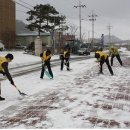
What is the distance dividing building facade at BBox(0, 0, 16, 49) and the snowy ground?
2661 inches

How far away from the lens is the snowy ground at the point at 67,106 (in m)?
8.14

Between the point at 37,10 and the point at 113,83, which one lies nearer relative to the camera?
the point at 113,83

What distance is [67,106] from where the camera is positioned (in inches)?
396

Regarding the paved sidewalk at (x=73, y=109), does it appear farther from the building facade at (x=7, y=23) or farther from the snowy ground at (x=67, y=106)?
the building facade at (x=7, y=23)

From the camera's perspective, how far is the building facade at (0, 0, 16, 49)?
266 feet

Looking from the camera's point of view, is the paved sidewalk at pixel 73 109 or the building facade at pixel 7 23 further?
the building facade at pixel 7 23

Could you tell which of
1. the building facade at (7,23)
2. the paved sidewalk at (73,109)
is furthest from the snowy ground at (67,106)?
the building facade at (7,23)

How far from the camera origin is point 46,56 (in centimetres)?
1750

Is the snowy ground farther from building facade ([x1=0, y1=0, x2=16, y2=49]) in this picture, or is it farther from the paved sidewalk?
building facade ([x1=0, y1=0, x2=16, y2=49])

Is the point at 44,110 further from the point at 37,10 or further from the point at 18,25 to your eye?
the point at 18,25

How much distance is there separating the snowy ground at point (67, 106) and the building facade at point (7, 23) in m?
67.6

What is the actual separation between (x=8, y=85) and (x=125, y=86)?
4.72 m

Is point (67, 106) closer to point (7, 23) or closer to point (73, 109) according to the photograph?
point (73, 109)

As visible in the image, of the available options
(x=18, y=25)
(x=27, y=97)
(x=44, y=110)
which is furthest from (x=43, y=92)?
(x=18, y=25)
